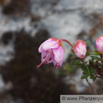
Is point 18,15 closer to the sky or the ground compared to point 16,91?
closer to the sky

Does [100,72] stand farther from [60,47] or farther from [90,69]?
[60,47]

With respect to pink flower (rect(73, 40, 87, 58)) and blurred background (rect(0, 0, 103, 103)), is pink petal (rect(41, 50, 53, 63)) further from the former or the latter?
blurred background (rect(0, 0, 103, 103))

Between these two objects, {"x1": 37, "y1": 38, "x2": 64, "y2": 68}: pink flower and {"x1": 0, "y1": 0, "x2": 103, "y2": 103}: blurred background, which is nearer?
{"x1": 37, "y1": 38, "x2": 64, "y2": 68}: pink flower

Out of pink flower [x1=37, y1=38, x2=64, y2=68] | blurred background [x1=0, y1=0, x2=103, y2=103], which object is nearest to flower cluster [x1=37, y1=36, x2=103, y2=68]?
pink flower [x1=37, y1=38, x2=64, y2=68]

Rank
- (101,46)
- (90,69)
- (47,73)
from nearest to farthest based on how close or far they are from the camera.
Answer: (101,46), (90,69), (47,73)

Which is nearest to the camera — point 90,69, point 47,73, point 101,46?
point 101,46

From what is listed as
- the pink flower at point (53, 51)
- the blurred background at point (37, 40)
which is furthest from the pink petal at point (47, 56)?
the blurred background at point (37, 40)

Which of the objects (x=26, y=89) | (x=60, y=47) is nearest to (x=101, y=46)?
(x=60, y=47)
